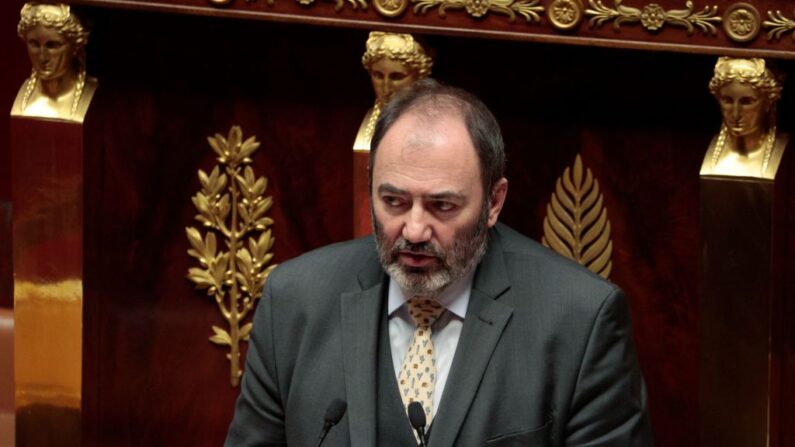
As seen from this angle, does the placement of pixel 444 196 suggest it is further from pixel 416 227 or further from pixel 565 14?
pixel 565 14

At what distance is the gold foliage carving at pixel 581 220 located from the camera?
6.72 feet

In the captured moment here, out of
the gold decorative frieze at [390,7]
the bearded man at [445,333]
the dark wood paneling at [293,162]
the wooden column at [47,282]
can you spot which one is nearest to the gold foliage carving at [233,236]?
the dark wood paneling at [293,162]

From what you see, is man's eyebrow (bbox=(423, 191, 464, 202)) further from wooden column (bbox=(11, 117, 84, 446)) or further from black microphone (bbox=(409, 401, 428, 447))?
wooden column (bbox=(11, 117, 84, 446))

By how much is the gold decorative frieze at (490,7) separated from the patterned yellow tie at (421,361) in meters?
0.43

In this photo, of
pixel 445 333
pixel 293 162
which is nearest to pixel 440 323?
pixel 445 333

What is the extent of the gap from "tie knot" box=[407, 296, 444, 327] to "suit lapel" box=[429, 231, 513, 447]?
0.13ft

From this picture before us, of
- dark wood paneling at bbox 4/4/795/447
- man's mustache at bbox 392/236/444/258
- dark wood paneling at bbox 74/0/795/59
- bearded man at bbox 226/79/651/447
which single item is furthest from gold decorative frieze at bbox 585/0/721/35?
man's mustache at bbox 392/236/444/258

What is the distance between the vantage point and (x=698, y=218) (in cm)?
201

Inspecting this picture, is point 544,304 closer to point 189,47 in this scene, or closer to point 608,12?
point 608,12

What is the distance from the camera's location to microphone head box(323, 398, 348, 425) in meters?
1.44

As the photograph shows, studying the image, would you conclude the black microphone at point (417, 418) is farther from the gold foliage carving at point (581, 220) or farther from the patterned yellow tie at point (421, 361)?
the gold foliage carving at point (581, 220)

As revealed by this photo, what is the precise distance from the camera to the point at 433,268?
1.56 meters

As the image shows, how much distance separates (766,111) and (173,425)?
84 centimetres

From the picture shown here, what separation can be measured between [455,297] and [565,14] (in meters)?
0.42
